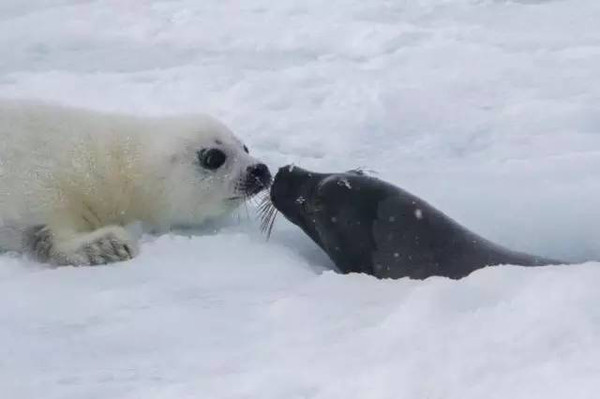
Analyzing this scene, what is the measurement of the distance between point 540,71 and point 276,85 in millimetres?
1450

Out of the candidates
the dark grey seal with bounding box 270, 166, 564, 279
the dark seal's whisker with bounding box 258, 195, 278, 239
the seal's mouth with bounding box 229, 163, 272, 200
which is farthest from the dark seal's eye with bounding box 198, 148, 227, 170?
the dark grey seal with bounding box 270, 166, 564, 279

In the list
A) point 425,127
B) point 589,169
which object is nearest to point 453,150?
point 425,127

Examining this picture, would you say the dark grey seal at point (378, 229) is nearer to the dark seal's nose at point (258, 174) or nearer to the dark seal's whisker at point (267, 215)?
the dark seal's whisker at point (267, 215)

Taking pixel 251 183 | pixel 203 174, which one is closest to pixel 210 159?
pixel 203 174

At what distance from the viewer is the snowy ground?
201 centimetres

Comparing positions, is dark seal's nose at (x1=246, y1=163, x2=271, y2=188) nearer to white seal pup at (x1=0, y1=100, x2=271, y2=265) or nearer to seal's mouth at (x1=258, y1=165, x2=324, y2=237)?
white seal pup at (x1=0, y1=100, x2=271, y2=265)

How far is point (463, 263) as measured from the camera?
3.26m

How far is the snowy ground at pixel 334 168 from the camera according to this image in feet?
6.60

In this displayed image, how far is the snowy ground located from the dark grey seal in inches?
6.1

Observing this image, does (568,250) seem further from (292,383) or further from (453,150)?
(292,383)

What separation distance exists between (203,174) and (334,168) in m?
0.71

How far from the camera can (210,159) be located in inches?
159

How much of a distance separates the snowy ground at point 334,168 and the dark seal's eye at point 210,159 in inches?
11.4

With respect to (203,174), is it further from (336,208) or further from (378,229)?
(378,229)
